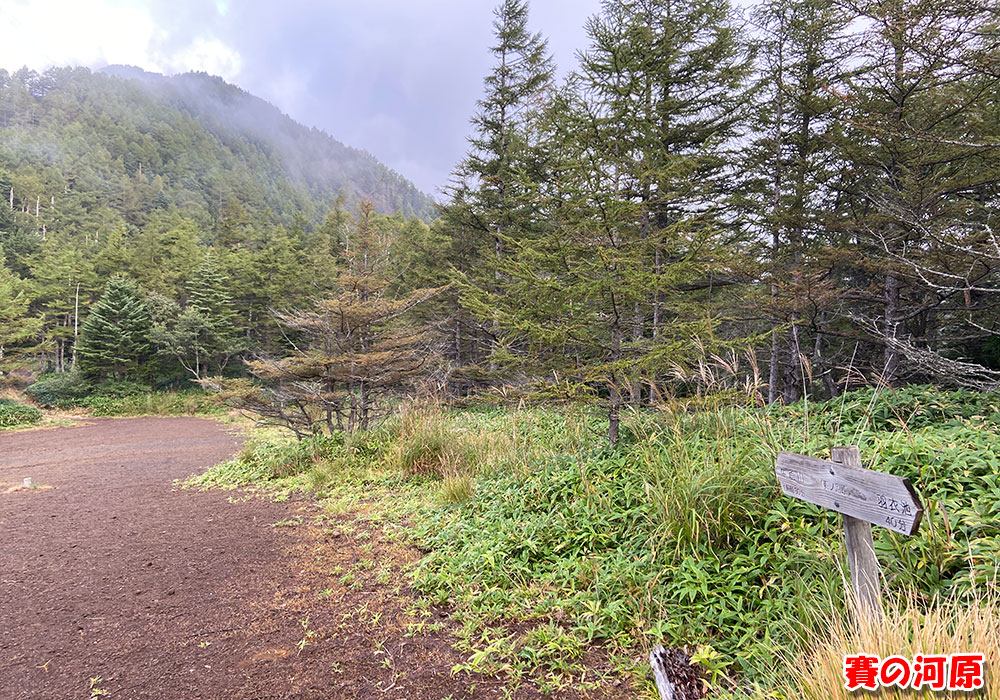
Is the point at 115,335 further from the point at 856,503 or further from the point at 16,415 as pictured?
the point at 856,503

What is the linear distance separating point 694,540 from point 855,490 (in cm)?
121

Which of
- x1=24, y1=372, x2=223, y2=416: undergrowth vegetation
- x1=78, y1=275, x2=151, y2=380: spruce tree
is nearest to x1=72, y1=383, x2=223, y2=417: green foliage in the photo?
x1=24, y1=372, x2=223, y2=416: undergrowth vegetation

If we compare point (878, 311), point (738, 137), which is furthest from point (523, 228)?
point (878, 311)

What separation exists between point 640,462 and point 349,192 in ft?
369

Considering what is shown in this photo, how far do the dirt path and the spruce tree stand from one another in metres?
16.2

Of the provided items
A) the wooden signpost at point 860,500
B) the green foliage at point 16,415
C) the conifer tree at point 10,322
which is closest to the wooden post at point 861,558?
the wooden signpost at point 860,500

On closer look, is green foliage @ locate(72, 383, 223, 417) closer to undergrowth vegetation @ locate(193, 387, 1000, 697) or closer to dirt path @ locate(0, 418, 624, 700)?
dirt path @ locate(0, 418, 624, 700)

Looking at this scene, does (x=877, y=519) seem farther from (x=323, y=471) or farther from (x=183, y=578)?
(x=323, y=471)

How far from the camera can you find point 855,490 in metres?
1.72

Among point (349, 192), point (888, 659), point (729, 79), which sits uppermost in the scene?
point (349, 192)

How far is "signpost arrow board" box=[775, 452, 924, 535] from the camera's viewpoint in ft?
4.91

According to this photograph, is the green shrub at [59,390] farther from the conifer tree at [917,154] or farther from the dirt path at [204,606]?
the conifer tree at [917,154]

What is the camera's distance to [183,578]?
358cm

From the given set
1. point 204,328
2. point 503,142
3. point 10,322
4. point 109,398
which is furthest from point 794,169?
point 10,322
